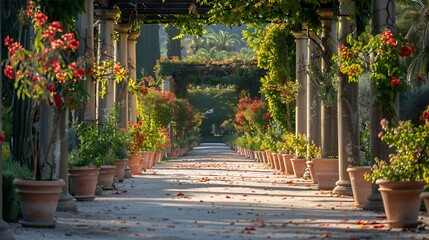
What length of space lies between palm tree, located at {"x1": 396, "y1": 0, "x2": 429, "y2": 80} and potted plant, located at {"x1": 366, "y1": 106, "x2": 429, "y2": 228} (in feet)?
82.4

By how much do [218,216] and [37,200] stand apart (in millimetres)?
3103

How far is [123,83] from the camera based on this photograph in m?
28.0

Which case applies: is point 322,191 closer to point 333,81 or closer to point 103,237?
point 333,81

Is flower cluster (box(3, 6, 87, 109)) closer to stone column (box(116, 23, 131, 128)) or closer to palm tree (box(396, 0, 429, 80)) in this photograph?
stone column (box(116, 23, 131, 128))

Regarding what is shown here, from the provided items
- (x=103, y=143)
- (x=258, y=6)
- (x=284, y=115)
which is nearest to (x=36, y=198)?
(x=103, y=143)

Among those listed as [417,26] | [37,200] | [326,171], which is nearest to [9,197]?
[37,200]

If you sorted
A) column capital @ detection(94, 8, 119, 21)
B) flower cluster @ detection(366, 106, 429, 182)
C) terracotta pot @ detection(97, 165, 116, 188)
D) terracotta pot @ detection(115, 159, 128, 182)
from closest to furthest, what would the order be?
flower cluster @ detection(366, 106, 429, 182) < terracotta pot @ detection(97, 165, 116, 188) < column capital @ detection(94, 8, 119, 21) < terracotta pot @ detection(115, 159, 128, 182)

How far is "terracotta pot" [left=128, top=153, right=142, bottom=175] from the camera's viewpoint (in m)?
29.8

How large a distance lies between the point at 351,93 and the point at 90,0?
207 inches

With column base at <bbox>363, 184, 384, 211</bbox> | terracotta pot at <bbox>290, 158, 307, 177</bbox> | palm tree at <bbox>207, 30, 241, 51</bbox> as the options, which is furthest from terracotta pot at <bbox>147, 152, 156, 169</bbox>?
palm tree at <bbox>207, 30, 241, 51</bbox>

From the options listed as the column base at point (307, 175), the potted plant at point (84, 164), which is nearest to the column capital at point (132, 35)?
the column base at point (307, 175)

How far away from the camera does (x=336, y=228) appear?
43.9 feet

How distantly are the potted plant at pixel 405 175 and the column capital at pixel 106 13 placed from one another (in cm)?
1276

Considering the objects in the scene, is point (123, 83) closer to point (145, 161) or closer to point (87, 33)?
point (145, 161)
